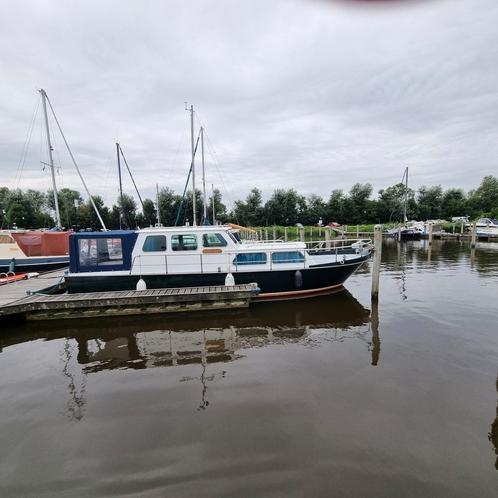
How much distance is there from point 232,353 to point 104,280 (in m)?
5.59

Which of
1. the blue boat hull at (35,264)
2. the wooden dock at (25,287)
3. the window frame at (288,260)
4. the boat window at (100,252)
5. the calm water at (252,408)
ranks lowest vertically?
the calm water at (252,408)

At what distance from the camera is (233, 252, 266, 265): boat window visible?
35.3 feet

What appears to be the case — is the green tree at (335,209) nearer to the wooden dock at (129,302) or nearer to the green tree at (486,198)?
the green tree at (486,198)

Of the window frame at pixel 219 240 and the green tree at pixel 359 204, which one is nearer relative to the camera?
the window frame at pixel 219 240

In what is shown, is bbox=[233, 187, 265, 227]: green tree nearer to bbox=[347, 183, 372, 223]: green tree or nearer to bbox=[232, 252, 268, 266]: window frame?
bbox=[347, 183, 372, 223]: green tree

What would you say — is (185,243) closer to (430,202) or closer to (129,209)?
(129,209)

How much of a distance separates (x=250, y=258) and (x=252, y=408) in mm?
6541

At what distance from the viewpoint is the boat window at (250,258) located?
10.8 meters

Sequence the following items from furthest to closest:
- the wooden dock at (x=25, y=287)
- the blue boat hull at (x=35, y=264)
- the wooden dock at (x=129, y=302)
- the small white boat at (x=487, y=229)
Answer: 1. the small white boat at (x=487, y=229)
2. the blue boat hull at (x=35, y=264)
3. the wooden dock at (x=25, y=287)
4. the wooden dock at (x=129, y=302)

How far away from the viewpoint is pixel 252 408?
4.74m

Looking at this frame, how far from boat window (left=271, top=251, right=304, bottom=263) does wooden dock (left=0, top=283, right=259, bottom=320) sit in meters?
1.61

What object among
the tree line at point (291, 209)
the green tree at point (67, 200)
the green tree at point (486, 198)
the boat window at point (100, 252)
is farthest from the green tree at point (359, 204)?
the boat window at point (100, 252)

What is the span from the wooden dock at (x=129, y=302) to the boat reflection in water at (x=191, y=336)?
0.28 m

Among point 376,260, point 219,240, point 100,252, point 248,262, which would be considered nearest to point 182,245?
point 219,240
